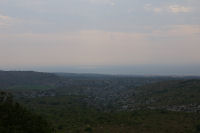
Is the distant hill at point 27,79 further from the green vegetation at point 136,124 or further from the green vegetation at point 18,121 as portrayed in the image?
the green vegetation at point 18,121

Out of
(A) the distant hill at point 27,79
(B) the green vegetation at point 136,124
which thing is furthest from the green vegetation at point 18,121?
(A) the distant hill at point 27,79

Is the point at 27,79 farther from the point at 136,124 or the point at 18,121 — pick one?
the point at 18,121

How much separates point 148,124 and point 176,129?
7.78 feet

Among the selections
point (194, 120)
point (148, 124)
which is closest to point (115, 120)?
point (148, 124)

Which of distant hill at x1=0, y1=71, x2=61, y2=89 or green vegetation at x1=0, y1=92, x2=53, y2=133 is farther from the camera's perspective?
distant hill at x1=0, y1=71, x2=61, y2=89

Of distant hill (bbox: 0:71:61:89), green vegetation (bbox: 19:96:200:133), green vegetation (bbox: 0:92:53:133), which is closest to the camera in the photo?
green vegetation (bbox: 0:92:53:133)

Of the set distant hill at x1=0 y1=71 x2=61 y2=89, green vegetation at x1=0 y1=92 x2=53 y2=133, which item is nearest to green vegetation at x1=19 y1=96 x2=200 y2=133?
green vegetation at x1=0 y1=92 x2=53 y2=133

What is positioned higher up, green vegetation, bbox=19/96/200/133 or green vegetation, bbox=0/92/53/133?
green vegetation, bbox=0/92/53/133

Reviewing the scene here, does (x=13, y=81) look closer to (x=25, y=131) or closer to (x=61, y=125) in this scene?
(x=61, y=125)

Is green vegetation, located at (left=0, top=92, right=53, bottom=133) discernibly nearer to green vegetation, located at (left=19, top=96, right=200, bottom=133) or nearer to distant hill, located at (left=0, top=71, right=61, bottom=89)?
green vegetation, located at (left=19, top=96, right=200, bottom=133)

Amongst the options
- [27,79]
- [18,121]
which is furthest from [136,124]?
[27,79]

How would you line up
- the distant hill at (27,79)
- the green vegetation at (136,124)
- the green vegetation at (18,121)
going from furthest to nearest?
the distant hill at (27,79) → the green vegetation at (136,124) → the green vegetation at (18,121)

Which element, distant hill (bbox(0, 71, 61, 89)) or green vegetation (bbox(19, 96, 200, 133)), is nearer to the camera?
green vegetation (bbox(19, 96, 200, 133))

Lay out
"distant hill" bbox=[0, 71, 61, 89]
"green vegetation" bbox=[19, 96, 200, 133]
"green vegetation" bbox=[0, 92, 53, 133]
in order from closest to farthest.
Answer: "green vegetation" bbox=[0, 92, 53, 133], "green vegetation" bbox=[19, 96, 200, 133], "distant hill" bbox=[0, 71, 61, 89]
